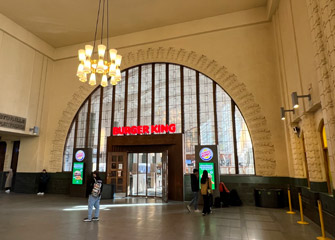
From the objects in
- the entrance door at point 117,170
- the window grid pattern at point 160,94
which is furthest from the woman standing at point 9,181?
the window grid pattern at point 160,94

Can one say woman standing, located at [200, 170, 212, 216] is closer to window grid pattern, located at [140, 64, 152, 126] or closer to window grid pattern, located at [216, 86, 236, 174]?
window grid pattern, located at [216, 86, 236, 174]

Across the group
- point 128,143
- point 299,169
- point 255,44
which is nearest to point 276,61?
point 255,44

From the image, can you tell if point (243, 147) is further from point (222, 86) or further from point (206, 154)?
point (222, 86)

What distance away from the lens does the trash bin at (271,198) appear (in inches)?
295

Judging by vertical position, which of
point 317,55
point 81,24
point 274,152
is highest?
point 81,24

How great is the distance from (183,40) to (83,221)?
339 inches

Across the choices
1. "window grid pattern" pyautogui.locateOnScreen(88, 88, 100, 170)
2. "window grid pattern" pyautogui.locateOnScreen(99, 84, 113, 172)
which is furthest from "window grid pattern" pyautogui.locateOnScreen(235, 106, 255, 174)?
"window grid pattern" pyautogui.locateOnScreen(88, 88, 100, 170)

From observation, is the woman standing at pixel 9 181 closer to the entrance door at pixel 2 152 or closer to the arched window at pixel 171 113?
the entrance door at pixel 2 152

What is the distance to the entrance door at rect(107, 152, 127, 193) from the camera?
32.3 feet

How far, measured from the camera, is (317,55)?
4.46m

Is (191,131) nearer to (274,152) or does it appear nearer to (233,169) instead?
(233,169)

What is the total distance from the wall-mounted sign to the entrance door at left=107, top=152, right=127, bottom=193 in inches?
186

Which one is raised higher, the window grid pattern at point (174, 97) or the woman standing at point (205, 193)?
the window grid pattern at point (174, 97)

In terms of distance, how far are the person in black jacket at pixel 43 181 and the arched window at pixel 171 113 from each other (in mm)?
918
